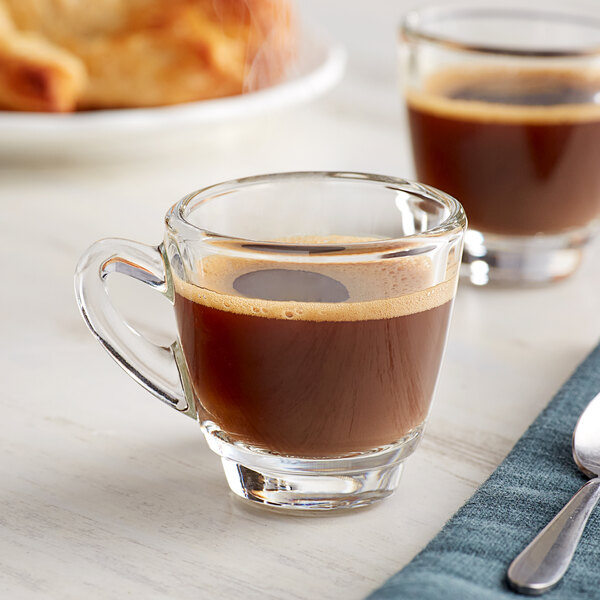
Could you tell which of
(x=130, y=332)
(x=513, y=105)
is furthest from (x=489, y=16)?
(x=130, y=332)

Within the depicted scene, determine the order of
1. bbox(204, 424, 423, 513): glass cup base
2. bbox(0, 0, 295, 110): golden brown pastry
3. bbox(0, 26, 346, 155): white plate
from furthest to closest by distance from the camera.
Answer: bbox(0, 0, 295, 110): golden brown pastry → bbox(0, 26, 346, 155): white plate → bbox(204, 424, 423, 513): glass cup base

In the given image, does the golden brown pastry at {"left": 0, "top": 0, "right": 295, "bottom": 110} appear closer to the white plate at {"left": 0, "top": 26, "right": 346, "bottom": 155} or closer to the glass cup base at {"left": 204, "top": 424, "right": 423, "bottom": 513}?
the white plate at {"left": 0, "top": 26, "right": 346, "bottom": 155}

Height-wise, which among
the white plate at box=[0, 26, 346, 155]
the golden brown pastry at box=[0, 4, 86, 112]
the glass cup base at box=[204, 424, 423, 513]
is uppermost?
the glass cup base at box=[204, 424, 423, 513]

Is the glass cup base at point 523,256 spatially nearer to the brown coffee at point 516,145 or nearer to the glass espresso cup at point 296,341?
the brown coffee at point 516,145

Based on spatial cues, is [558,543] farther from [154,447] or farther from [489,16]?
[489,16]

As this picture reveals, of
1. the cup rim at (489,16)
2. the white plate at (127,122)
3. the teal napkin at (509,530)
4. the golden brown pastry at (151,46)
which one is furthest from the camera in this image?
the golden brown pastry at (151,46)

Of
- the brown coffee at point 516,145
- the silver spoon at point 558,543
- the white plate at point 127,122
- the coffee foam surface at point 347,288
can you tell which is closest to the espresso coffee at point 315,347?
the coffee foam surface at point 347,288

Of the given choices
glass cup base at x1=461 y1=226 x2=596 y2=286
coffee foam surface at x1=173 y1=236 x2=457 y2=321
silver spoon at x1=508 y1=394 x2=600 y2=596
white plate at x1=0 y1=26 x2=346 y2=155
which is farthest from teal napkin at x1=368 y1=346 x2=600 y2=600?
white plate at x1=0 y1=26 x2=346 y2=155
